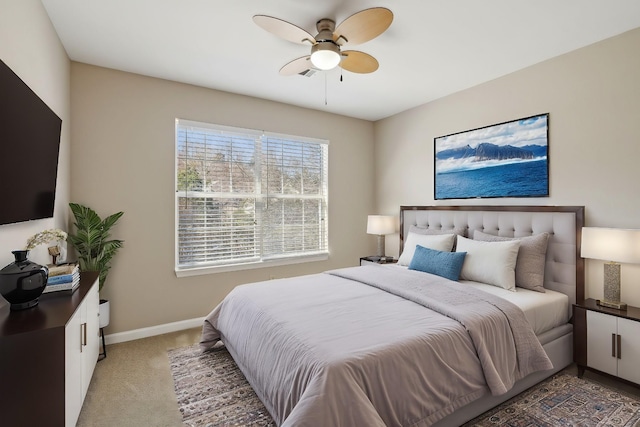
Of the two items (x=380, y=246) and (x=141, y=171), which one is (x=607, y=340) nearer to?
(x=380, y=246)

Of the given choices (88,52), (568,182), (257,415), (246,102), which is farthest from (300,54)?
(257,415)

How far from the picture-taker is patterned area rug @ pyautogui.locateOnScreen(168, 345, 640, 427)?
6.30 ft

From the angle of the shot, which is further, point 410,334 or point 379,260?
point 379,260

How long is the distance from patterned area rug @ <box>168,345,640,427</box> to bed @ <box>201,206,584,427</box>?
95 mm

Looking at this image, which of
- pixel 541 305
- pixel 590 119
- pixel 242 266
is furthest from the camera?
pixel 242 266

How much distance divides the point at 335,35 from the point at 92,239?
2.63 meters

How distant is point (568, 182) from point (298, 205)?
9.45 ft

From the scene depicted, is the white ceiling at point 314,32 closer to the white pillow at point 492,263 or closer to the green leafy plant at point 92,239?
the green leafy plant at point 92,239

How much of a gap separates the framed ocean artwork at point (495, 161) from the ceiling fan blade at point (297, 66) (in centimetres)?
204

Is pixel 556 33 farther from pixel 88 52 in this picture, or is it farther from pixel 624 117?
pixel 88 52

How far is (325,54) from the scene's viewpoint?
2.14m

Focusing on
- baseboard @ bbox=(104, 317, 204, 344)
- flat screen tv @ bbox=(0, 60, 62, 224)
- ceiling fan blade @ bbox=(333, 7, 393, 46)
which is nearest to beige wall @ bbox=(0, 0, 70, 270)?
flat screen tv @ bbox=(0, 60, 62, 224)

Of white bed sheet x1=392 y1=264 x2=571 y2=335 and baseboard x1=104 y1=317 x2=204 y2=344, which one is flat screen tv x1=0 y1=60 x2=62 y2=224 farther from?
white bed sheet x1=392 y1=264 x2=571 y2=335

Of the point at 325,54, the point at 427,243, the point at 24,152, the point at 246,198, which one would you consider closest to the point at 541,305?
the point at 427,243
